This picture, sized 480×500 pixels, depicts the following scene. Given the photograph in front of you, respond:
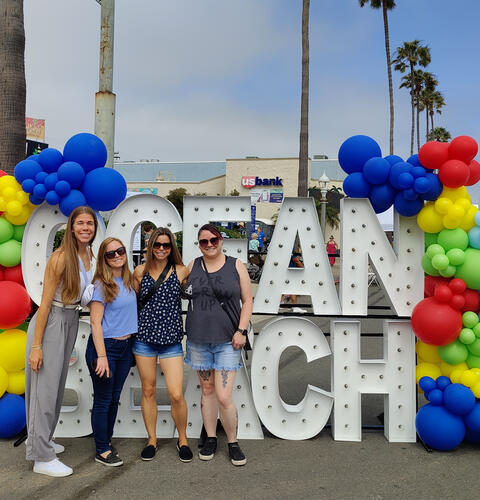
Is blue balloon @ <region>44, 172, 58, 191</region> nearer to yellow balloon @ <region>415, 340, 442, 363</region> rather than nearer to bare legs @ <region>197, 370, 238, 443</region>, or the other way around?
bare legs @ <region>197, 370, 238, 443</region>

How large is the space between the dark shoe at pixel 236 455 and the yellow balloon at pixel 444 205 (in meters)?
2.47

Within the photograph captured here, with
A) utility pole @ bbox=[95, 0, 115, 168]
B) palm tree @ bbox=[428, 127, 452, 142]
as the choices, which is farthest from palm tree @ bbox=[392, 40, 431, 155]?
utility pole @ bbox=[95, 0, 115, 168]

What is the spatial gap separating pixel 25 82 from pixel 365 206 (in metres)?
4.59

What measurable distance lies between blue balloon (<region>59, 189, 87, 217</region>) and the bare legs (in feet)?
5.69

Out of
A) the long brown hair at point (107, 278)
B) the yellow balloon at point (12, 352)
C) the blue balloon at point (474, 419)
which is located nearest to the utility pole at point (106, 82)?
the yellow balloon at point (12, 352)

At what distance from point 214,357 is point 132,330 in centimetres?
66

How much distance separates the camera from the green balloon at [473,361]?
412cm

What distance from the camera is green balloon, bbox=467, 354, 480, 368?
4.12m

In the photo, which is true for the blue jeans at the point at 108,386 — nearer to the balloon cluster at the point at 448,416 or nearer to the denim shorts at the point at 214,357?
the denim shorts at the point at 214,357

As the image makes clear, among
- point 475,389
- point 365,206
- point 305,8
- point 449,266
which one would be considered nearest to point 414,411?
point 475,389

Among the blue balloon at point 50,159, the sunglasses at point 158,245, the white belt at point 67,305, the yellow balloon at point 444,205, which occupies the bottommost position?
the white belt at point 67,305

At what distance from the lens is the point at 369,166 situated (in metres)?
4.26

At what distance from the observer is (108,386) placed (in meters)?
3.74

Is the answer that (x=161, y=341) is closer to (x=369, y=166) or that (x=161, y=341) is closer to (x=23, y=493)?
(x=23, y=493)
